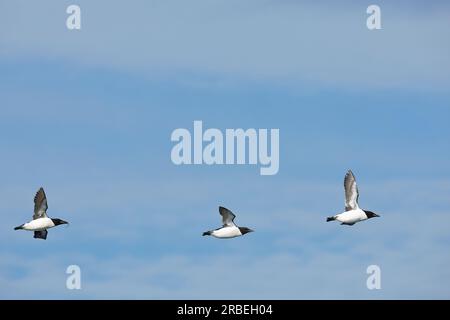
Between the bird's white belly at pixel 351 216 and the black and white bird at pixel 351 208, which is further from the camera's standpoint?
the bird's white belly at pixel 351 216

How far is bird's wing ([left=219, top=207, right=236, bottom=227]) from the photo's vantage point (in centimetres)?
6147

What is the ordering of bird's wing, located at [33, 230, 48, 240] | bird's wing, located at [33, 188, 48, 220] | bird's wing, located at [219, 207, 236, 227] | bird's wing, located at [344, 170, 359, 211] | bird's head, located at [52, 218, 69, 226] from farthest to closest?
bird's head, located at [52, 218, 69, 226]
bird's wing, located at [33, 230, 48, 240]
bird's wing, located at [219, 207, 236, 227]
bird's wing, located at [33, 188, 48, 220]
bird's wing, located at [344, 170, 359, 211]

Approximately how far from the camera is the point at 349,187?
199 ft

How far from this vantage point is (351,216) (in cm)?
6119

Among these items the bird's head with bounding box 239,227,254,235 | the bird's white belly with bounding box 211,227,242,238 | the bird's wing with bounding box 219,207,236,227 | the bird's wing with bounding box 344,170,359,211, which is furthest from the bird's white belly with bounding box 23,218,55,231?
the bird's wing with bounding box 344,170,359,211

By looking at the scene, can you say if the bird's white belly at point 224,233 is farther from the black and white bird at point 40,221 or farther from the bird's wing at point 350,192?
the black and white bird at point 40,221

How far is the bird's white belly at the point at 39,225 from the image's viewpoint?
61.9 meters

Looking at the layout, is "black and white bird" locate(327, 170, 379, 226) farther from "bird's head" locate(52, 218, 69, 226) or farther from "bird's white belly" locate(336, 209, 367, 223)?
"bird's head" locate(52, 218, 69, 226)

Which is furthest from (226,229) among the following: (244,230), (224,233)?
(244,230)

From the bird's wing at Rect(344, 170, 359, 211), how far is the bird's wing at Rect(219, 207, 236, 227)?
15.2ft

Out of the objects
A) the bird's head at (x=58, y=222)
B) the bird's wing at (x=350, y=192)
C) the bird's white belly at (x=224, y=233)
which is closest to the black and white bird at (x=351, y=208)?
the bird's wing at (x=350, y=192)

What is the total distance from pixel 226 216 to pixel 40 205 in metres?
7.54
